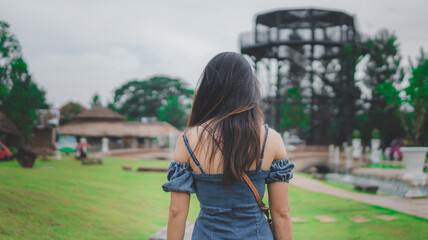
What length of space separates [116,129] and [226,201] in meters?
27.3

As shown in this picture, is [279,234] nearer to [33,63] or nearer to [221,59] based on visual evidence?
[221,59]

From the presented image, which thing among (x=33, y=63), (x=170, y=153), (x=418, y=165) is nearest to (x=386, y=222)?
(x=418, y=165)

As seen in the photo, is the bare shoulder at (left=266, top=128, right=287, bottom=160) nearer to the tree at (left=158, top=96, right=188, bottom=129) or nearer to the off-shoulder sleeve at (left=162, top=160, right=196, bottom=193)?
the off-shoulder sleeve at (left=162, top=160, right=196, bottom=193)

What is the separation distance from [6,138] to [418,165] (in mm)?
6869

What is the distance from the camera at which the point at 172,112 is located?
37500 millimetres

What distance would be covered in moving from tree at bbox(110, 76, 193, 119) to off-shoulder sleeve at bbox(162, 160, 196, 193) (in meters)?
36.1

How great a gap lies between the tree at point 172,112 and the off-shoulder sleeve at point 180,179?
118 feet

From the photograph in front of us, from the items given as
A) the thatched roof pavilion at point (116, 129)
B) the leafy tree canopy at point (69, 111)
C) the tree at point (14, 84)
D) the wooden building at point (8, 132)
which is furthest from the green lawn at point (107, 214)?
the leafy tree canopy at point (69, 111)

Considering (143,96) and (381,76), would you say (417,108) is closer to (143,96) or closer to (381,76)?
(381,76)

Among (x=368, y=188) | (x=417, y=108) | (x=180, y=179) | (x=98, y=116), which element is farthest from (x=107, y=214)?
(x=98, y=116)

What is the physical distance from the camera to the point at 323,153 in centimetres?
1952

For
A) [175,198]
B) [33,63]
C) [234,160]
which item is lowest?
[175,198]

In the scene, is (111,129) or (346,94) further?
(111,129)

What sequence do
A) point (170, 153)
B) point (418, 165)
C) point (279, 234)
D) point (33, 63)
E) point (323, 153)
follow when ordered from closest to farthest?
point (279, 234) → point (33, 63) → point (418, 165) → point (323, 153) → point (170, 153)
